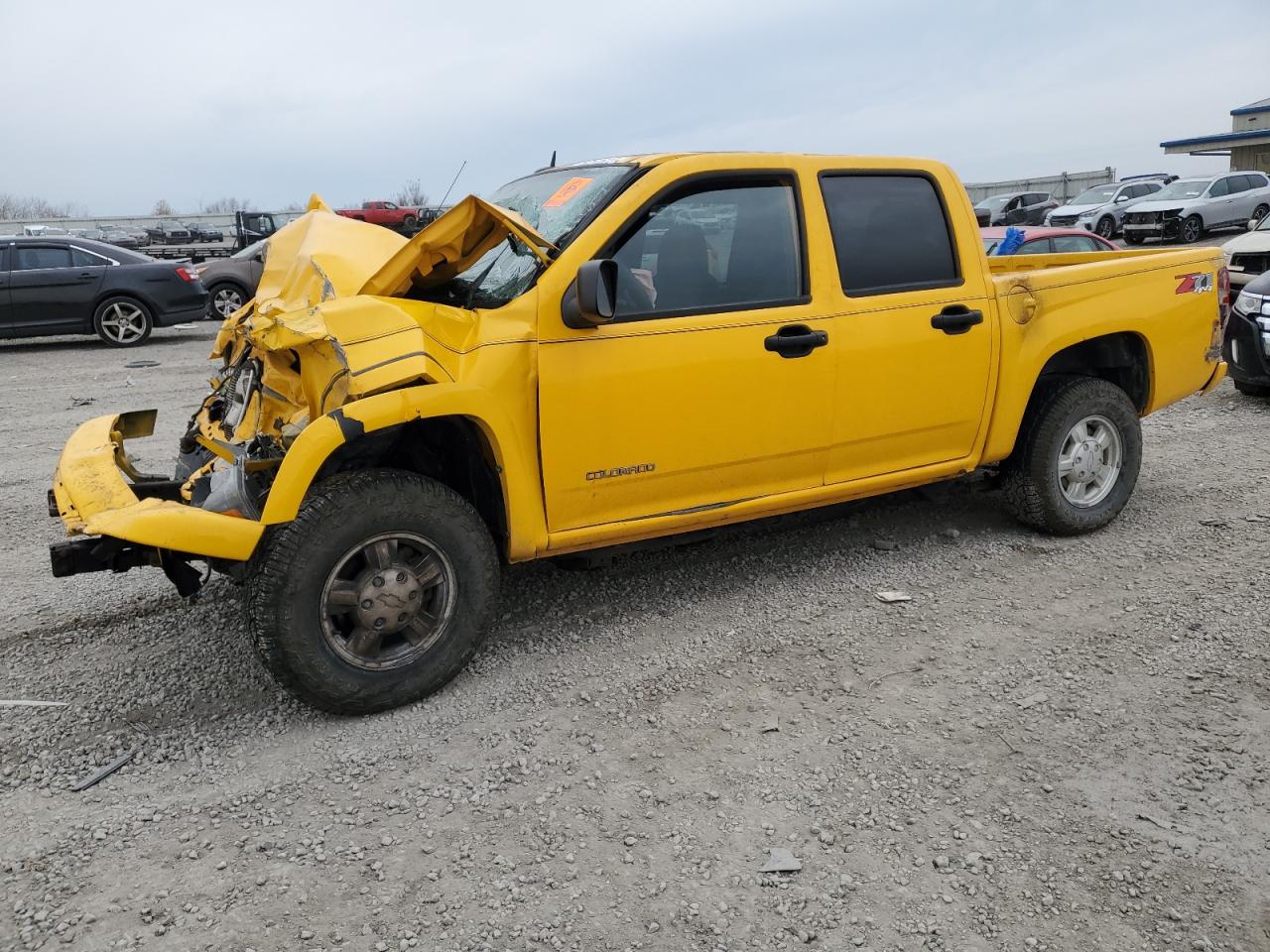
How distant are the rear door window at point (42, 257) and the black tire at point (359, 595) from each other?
1213cm

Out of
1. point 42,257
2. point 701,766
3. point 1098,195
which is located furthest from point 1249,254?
point 1098,195

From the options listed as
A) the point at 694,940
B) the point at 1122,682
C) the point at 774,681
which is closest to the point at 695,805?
the point at 694,940

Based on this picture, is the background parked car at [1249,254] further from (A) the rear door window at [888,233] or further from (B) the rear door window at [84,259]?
(B) the rear door window at [84,259]

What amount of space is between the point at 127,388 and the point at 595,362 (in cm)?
850

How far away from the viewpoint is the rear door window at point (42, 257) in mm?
13281

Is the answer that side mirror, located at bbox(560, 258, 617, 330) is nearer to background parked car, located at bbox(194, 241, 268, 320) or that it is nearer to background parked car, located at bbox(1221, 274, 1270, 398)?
background parked car, located at bbox(1221, 274, 1270, 398)

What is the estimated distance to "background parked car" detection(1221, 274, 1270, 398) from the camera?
8.20 m

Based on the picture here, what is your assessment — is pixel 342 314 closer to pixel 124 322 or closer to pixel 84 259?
pixel 124 322

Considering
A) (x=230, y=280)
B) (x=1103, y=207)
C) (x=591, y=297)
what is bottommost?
(x=591, y=297)

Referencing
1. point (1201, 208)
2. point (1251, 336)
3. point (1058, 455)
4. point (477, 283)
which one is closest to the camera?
point (477, 283)

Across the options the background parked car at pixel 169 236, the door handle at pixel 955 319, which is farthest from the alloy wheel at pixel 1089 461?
the background parked car at pixel 169 236

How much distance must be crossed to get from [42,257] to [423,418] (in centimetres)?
1231

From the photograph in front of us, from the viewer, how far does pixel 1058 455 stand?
17.0 feet

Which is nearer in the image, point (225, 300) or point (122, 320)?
point (122, 320)
